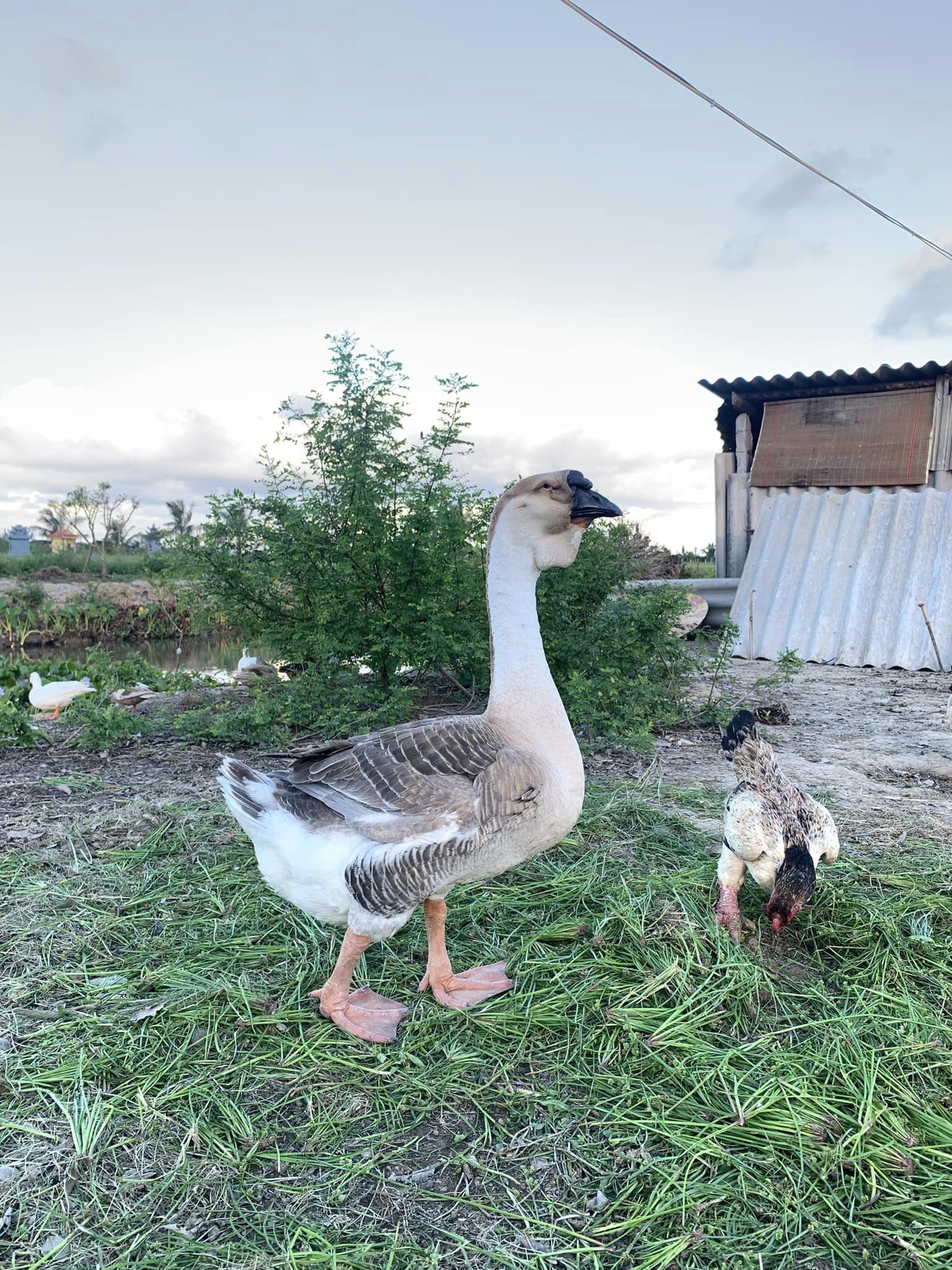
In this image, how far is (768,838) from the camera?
3.43m

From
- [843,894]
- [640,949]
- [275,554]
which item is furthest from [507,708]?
[275,554]

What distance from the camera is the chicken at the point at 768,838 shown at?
339cm

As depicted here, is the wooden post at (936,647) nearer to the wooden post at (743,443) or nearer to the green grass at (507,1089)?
the wooden post at (743,443)

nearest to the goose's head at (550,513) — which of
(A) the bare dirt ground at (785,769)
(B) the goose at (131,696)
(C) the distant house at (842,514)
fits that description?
(A) the bare dirt ground at (785,769)

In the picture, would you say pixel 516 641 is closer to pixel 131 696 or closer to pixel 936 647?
pixel 131 696

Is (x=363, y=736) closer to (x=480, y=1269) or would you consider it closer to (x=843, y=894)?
(x=480, y=1269)

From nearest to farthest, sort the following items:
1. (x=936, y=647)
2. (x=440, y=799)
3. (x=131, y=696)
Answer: (x=440, y=799)
(x=131, y=696)
(x=936, y=647)

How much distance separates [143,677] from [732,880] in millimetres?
9022

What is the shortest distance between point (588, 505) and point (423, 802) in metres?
1.29

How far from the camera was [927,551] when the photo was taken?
1173cm

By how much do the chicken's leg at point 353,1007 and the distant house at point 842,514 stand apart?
9.28 metres

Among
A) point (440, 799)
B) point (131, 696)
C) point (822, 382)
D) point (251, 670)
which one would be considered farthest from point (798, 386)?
point (440, 799)

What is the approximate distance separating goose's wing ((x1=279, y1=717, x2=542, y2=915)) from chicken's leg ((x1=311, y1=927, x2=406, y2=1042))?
306 mm

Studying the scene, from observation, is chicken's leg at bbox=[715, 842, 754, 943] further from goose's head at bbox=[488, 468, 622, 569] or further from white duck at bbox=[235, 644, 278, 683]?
white duck at bbox=[235, 644, 278, 683]
